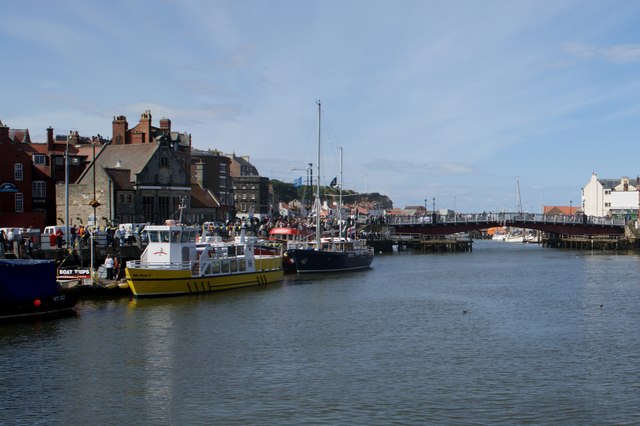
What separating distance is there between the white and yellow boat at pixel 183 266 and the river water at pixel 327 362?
5.33 feet

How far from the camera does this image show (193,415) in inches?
1070

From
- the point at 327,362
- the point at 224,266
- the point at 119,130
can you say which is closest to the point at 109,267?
the point at 224,266

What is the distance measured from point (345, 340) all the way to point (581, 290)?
107 ft

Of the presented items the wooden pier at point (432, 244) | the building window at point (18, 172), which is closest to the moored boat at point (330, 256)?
the building window at point (18, 172)

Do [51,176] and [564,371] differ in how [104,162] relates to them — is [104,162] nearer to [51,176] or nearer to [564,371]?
[51,176]

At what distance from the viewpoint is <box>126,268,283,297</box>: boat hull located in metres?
54.8

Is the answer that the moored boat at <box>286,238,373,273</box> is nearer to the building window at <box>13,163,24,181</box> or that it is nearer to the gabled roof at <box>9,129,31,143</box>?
the building window at <box>13,163,24,181</box>

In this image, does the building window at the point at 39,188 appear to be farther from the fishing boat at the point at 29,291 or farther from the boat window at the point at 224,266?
the fishing boat at the point at 29,291

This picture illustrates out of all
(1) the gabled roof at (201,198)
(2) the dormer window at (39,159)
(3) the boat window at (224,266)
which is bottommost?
(3) the boat window at (224,266)

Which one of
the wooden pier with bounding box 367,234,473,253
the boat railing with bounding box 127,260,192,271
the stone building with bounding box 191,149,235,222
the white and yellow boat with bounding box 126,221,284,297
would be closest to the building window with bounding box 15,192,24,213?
the white and yellow boat with bounding box 126,221,284,297

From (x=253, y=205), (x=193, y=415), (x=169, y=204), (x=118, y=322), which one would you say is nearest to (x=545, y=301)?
(x=118, y=322)

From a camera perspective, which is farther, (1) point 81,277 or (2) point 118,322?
(1) point 81,277

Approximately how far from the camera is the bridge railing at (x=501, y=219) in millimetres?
145875

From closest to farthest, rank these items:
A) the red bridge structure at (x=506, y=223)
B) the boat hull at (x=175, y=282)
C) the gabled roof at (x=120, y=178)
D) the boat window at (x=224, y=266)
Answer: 1. the boat hull at (x=175, y=282)
2. the boat window at (x=224, y=266)
3. the gabled roof at (x=120, y=178)
4. the red bridge structure at (x=506, y=223)
